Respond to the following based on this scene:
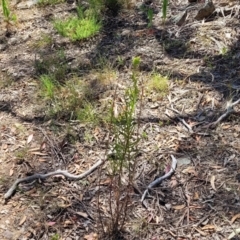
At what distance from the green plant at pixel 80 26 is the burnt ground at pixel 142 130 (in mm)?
70

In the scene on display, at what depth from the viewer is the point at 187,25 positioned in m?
3.67

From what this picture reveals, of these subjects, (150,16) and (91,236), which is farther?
(150,16)

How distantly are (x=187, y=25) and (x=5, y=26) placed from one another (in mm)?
1722

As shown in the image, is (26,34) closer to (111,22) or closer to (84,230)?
(111,22)

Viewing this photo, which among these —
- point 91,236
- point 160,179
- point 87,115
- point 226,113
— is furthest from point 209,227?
point 87,115

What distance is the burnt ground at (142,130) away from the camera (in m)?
2.17

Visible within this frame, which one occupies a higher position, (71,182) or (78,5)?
(78,5)

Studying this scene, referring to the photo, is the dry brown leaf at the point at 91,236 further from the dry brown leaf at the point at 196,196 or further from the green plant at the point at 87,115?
the green plant at the point at 87,115

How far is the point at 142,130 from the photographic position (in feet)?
8.80

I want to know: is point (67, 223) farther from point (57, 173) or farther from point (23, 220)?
point (57, 173)

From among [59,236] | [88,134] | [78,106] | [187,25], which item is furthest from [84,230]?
[187,25]

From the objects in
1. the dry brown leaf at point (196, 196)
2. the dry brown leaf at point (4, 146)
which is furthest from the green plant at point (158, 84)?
the dry brown leaf at point (4, 146)

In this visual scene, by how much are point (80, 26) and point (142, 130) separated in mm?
1447

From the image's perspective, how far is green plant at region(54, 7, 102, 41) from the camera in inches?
145
